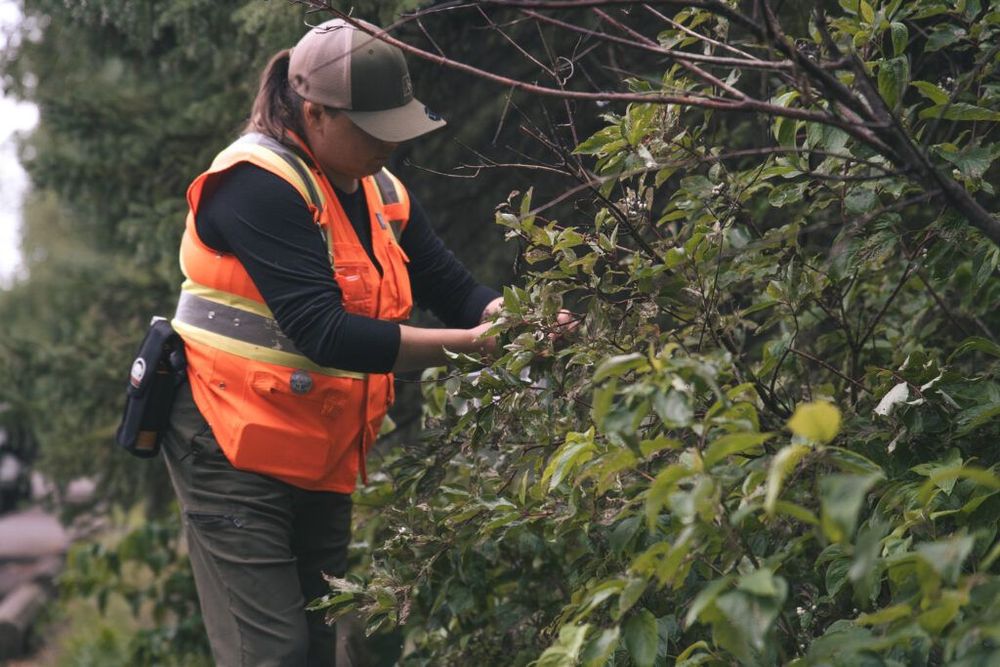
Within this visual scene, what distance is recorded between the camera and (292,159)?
3117mm

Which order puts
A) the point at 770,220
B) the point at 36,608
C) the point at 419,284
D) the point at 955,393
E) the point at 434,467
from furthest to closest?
the point at 36,608
the point at 770,220
the point at 419,284
the point at 434,467
the point at 955,393

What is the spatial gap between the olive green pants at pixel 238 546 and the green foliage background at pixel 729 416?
0.20m

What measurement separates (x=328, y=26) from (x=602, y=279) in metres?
0.91

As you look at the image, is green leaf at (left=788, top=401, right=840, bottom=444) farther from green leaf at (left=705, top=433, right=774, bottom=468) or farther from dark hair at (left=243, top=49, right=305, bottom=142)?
dark hair at (left=243, top=49, right=305, bottom=142)

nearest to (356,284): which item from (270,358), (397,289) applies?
(397,289)

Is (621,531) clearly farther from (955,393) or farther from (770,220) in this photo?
(770,220)

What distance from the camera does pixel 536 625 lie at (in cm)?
333

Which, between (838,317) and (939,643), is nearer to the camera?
(939,643)

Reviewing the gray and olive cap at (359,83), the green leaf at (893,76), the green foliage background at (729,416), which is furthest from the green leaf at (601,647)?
the gray and olive cap at (359,83)

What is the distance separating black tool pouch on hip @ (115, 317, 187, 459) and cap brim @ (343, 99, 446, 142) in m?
0.74

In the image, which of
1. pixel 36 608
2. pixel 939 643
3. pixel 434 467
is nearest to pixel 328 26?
pixel 434 467

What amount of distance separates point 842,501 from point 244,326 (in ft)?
6.24

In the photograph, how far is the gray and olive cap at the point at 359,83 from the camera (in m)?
3.10

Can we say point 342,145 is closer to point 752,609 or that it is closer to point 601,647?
point 601,647
